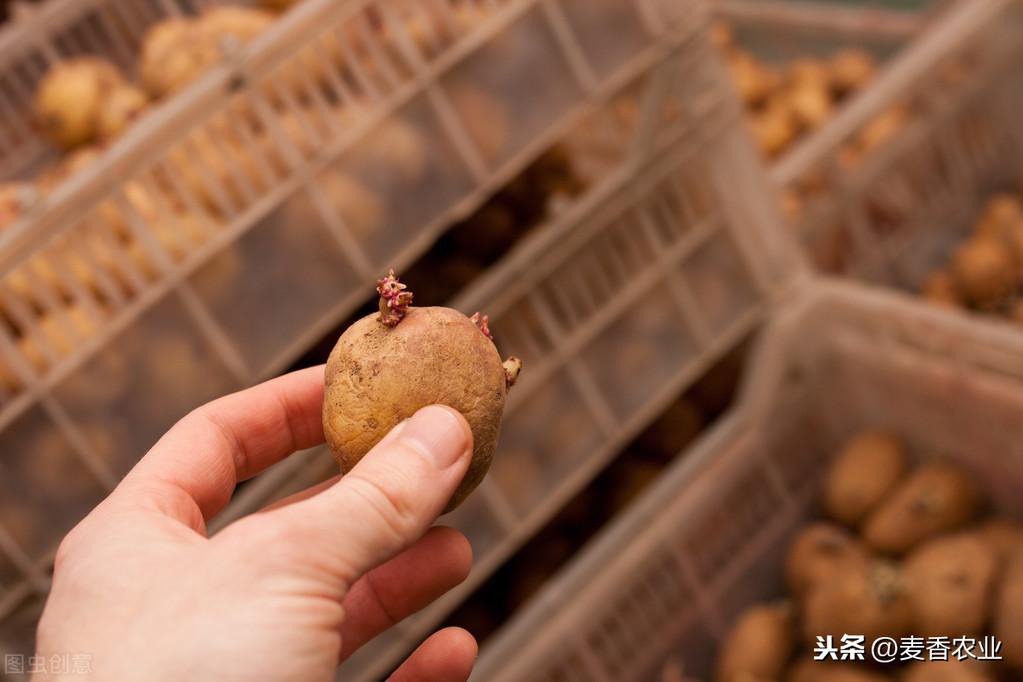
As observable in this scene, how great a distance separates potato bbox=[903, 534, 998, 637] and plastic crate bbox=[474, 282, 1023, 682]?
118 millimetres

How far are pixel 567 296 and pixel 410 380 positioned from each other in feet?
2.02

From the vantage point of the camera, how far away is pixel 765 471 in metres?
1.28

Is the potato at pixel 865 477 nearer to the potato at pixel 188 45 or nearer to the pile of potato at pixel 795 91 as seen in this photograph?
the pile of potato at pixel 795 91

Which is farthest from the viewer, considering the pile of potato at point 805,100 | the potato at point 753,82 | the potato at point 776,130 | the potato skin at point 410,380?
the potato at point 753,82

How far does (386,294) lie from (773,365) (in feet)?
2.79

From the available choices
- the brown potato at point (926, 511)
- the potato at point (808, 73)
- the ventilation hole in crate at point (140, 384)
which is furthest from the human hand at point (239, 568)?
the potato at point (808, 73)

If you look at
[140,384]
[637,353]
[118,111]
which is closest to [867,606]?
[637,353]

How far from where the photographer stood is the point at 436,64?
1.00 meters

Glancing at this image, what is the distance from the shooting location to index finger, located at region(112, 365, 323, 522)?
0.56m

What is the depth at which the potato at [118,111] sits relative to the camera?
1238 millimetres

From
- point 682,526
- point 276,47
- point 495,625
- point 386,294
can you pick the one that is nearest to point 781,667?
point 682,526

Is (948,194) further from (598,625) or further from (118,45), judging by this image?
(118,45)

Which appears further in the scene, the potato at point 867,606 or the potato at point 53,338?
the potato at point 867,606

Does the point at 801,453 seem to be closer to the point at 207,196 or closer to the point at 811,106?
the point at 811,106
